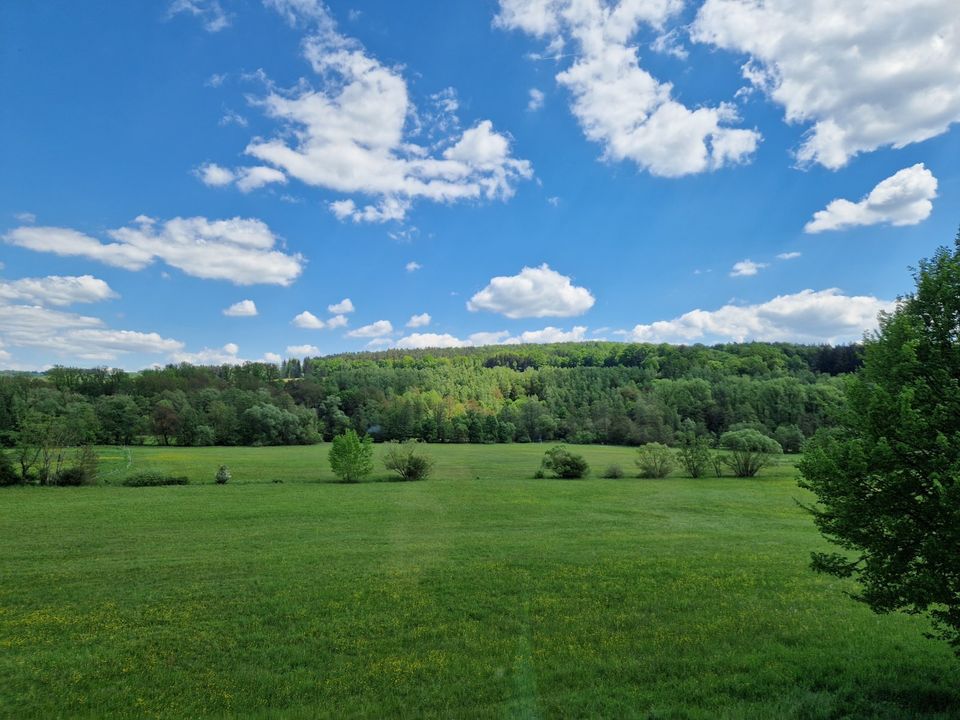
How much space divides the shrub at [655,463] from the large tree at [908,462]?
43.1m

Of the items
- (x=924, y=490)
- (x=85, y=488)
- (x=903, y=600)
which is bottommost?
(x=85, y=488)

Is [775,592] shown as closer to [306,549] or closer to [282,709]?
[282,709]

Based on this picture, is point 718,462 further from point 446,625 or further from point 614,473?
point 446,625

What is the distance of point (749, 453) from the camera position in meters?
50.0

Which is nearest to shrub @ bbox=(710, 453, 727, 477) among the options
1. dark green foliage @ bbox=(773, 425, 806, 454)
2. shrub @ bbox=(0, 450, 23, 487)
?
dark green foliage @ bbox=(773, 425, 806, 454)

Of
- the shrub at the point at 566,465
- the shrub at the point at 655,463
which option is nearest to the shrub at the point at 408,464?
the shrub at the point at 566,465

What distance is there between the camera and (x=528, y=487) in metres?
42.4

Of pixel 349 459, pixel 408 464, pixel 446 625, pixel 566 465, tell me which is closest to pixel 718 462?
pixel 566 465

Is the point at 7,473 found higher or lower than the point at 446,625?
lower

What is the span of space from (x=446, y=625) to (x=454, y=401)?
12584 centimetres

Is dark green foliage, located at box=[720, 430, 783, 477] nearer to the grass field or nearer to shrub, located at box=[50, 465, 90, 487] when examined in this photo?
the grass field

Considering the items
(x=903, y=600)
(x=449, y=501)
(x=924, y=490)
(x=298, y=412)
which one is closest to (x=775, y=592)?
(x=903, y=600)

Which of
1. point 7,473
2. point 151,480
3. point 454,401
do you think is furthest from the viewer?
point 454,401

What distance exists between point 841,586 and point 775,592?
262 centimetres
